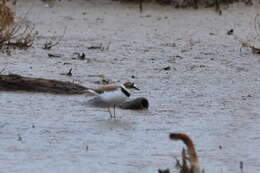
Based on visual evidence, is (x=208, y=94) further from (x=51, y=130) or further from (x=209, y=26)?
(x=209, y=26)

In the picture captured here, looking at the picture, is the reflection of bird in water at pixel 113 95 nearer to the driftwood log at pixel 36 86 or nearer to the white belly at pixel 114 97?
the white belly at pixel 114 97

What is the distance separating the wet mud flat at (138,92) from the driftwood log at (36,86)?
0.15 metres

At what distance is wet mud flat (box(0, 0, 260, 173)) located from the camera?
6.91m

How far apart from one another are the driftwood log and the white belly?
1.47 m

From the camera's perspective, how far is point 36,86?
10109mm

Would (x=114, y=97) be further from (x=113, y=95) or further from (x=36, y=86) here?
(x=36, y=86)

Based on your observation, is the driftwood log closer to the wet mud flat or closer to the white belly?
the wet mud flat

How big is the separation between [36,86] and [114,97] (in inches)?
73.7

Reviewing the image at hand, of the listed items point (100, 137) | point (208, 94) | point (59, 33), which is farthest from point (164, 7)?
point (100, 137)

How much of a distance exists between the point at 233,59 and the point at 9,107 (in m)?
5.95

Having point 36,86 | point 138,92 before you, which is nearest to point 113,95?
point 36,86

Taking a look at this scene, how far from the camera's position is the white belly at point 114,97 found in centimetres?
855

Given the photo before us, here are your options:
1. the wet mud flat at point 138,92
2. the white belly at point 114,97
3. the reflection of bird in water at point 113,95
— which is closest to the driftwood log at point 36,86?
the wet mud flat at point 138,92

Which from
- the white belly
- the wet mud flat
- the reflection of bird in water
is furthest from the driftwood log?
the white belly
